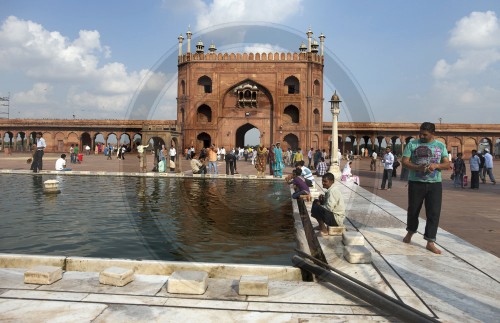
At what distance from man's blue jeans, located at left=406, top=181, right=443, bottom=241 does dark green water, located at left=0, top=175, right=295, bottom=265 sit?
61.2 inches

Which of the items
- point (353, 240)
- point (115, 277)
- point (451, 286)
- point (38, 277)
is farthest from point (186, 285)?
point (451, 286)

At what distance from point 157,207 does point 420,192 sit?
5387mm

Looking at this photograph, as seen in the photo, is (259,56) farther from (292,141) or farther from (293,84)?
(292,141)

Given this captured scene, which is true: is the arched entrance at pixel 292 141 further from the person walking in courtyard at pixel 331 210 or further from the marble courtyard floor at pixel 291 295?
the marble courtyard floor at pixel 291 295

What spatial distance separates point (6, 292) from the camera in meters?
3.22

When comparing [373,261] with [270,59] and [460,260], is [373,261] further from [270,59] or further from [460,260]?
[270,59]

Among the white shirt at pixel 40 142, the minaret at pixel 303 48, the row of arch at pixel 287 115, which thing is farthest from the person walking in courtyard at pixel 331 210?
the minaret at pixel 303 48

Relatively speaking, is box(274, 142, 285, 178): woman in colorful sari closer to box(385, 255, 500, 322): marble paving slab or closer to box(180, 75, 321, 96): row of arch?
box(385, 255, 500, 322): marble paving slab

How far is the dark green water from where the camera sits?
5.09 m

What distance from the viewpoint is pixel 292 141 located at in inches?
1410

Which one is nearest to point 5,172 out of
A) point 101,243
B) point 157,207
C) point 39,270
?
point 157,207

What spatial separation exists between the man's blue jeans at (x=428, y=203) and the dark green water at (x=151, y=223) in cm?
155

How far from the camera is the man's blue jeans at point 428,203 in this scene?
14.8 ft

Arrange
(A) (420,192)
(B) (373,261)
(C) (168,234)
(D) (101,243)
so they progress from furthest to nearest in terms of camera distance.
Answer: (C) (168,234) < (D) (101,243) < (A) (420,192) < (B) (373,261)
